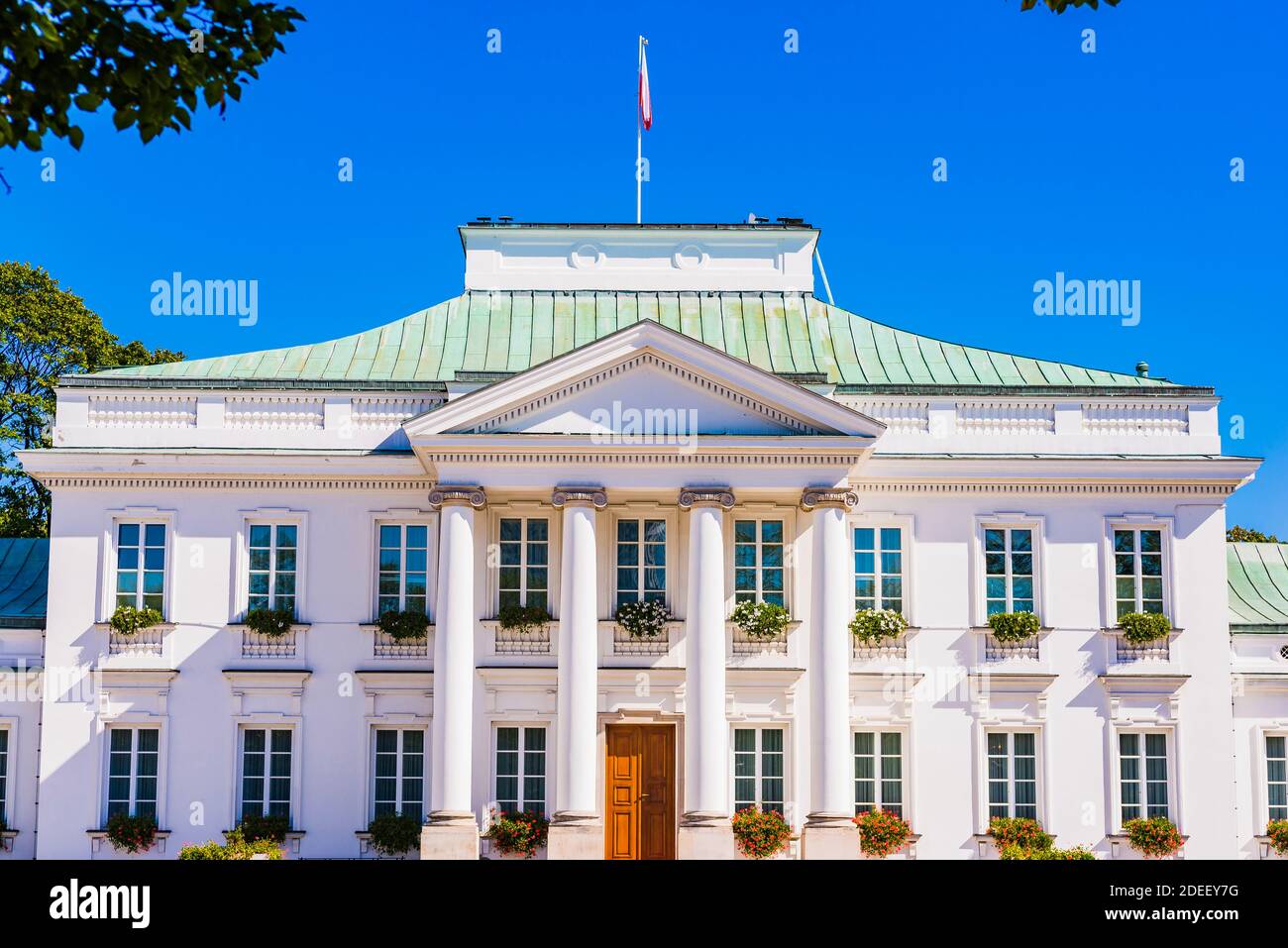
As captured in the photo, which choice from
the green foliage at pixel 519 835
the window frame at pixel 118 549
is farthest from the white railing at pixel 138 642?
the green foliage at pixel 519 835

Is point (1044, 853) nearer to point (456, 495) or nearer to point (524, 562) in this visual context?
point (524, 562)

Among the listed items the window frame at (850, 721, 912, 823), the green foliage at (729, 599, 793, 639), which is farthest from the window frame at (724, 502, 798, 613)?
the window frame at (850, 721, 912, 823)

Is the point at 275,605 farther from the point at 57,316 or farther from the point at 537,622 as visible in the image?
the point at 57,316

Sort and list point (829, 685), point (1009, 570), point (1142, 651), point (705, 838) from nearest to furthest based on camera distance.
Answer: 1. point (705, 838)
2. point (829, 685)
3. point (1142, 651)
4. point (1009, 570)

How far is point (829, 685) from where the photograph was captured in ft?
85.4

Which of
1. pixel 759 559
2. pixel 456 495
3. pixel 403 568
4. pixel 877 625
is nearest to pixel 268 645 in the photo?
pixel 403 568

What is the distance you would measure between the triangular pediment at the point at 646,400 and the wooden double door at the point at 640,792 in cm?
531

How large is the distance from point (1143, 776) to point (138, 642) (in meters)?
17.4

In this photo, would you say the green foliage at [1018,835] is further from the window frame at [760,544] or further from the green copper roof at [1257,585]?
the green copper roof at [1257,585]

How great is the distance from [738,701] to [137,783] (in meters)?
10.3

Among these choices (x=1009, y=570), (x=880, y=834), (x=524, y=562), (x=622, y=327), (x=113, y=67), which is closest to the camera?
(x=113, y=67)

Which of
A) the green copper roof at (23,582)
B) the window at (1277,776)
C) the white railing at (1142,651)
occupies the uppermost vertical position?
the green copper roof at (23,582)

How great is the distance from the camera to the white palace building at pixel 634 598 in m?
26.6

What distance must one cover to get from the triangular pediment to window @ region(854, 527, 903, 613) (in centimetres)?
286
